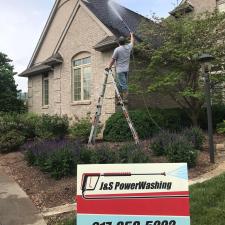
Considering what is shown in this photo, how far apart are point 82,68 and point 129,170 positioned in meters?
14.5

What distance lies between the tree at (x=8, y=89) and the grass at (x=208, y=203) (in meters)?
17.9

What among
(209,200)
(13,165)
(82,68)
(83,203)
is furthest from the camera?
(82,68)

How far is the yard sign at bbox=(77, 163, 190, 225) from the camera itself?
3.41m

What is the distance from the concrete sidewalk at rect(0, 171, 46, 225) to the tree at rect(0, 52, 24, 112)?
49.7 ft

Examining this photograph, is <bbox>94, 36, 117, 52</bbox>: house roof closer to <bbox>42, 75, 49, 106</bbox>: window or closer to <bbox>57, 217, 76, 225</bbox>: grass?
<bbox>42, 75, 49, 106</bbox>: window

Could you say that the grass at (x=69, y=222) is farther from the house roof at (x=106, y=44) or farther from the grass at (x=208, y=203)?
the house roof at (x=106, y=44)

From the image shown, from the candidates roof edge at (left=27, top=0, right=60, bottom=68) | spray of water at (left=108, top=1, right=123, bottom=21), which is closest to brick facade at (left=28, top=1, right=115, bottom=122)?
roof edge at (left=27, top=0, right=60, bottom=68)

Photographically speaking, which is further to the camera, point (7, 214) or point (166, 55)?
point (166, 55)

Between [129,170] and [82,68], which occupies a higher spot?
[82,68]

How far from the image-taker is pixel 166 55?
43.4ft

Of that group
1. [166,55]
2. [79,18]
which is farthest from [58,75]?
[166,55]

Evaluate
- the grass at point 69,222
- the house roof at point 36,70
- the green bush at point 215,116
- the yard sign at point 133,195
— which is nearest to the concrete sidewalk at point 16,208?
the grass at point 69,222

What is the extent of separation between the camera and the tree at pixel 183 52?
12.9 metres

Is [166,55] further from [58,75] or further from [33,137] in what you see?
[58,75]
